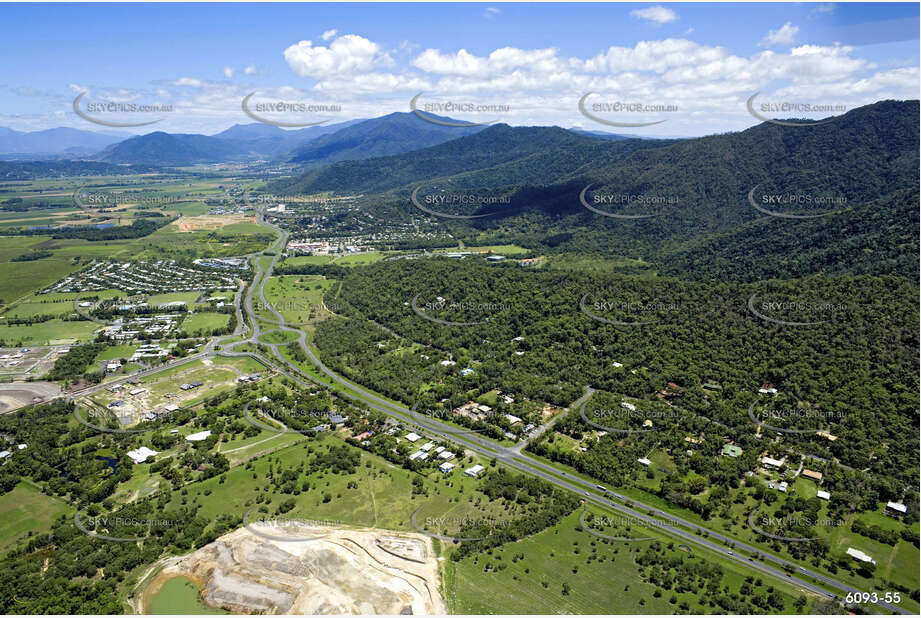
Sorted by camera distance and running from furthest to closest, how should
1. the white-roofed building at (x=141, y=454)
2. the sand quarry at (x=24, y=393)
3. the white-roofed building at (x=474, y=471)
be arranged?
1. the sand quarry at (x=24, y=393)
2. the white-roofed building at (x=141, y=454)
3. the white-roofed building at (x=474, y=471)

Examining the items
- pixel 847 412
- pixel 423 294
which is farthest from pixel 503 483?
pixel 423 294

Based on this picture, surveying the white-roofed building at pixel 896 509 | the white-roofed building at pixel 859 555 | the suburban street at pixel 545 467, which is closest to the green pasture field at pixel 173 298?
the suburban street at pixel 545 467

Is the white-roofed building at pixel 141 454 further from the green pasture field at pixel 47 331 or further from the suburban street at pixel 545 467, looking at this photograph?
the green pasture field at pixel 47 331

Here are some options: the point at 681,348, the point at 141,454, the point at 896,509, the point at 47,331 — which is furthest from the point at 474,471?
the point at 47,331

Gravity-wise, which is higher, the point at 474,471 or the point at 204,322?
the point at 204,322

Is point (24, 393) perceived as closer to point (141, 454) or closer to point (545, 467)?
point (141, 454)

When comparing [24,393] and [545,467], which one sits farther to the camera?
[24,393]

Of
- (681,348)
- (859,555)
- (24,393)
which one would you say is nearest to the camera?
(859,555)

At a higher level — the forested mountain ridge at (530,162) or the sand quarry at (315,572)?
the forested mountain ridge at (530,162)

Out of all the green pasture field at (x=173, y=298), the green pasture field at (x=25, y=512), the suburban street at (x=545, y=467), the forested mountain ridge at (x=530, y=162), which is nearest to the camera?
the suburban street at (x=545, y=467)
